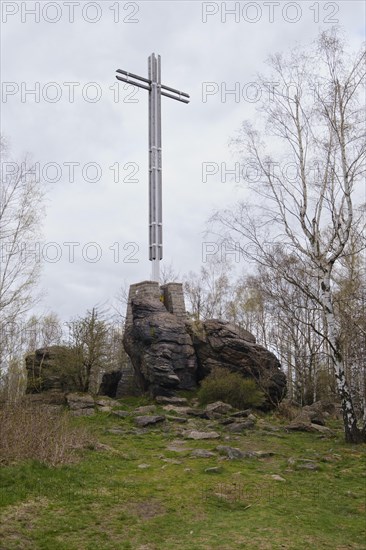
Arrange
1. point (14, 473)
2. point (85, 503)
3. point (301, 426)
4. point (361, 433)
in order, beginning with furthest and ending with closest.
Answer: point (301, 426) < point (361, 433) < point (14, 473) < point (85, 503)

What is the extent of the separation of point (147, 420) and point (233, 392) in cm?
469

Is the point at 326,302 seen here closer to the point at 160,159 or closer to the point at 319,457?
the point at 319,457

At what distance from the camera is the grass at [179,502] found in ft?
23.2

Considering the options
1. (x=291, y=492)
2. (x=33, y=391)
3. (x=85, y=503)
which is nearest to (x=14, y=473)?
(x=85, y=503)

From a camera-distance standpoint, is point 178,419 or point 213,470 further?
point 178,419

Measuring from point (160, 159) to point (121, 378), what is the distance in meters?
9.73

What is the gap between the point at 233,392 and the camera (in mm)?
19047

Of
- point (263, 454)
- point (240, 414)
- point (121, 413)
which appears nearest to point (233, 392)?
point (240, 414)

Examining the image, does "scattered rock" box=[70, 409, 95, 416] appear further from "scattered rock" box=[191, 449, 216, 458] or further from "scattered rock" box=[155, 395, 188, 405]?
"scattered rock" box=[191, 449, 216, 458]

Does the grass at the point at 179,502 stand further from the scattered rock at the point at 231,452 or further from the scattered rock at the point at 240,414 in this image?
the scattered rock at the point at 240,414

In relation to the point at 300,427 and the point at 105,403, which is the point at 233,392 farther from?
the point at 105,403

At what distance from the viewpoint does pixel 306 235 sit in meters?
14.9

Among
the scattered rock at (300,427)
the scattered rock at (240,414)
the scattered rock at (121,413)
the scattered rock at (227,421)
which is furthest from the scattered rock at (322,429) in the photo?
the scattered rock at (121,413)

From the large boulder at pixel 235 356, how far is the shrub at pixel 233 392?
1.43 m
